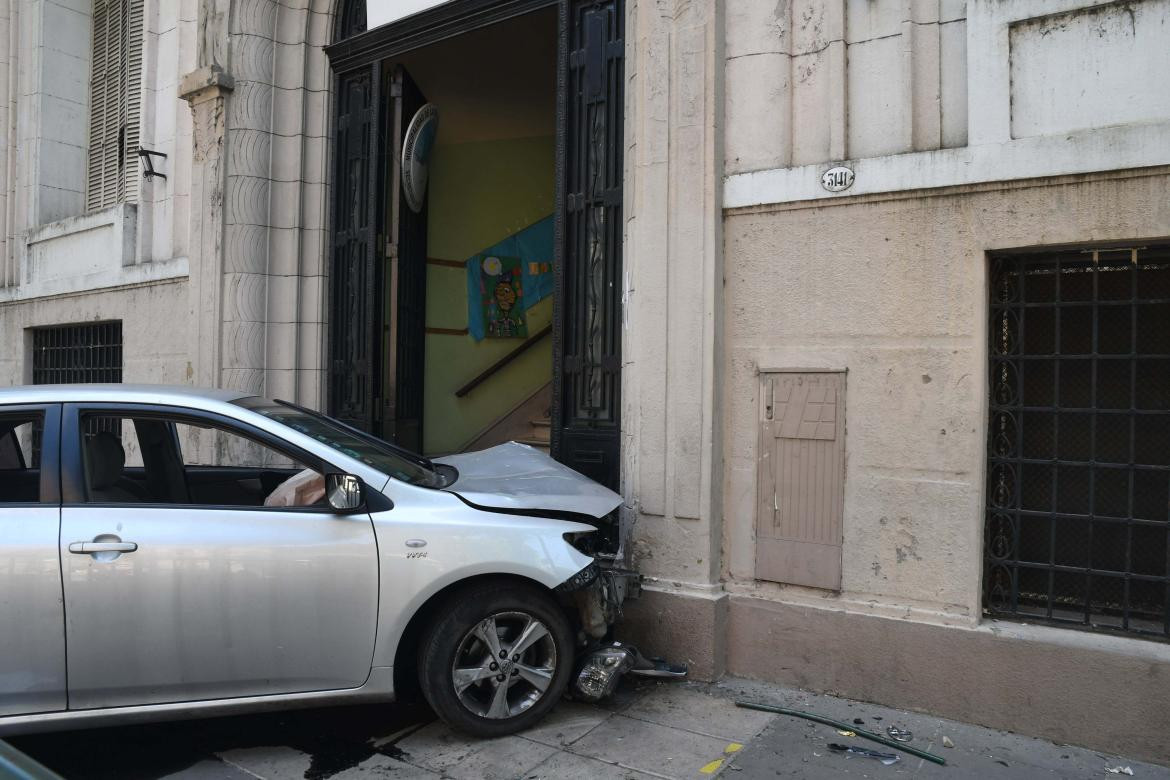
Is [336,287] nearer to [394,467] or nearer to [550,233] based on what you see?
[550,233]

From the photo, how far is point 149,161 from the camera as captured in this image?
887cm

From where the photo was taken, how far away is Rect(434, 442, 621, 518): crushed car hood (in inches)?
165

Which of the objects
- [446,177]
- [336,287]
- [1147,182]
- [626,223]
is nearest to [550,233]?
[446,177]

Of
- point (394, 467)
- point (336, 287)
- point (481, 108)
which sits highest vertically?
point (481, 108)

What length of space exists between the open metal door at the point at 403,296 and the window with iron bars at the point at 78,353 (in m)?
3.42

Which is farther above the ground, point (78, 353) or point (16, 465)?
point (78, 353)

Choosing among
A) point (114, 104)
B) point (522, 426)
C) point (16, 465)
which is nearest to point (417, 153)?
point (522, 426)

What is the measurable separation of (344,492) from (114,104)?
928 cm

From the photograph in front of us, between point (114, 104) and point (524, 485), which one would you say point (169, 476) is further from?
point (114, 104)

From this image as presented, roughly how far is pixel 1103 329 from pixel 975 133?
1217 mm

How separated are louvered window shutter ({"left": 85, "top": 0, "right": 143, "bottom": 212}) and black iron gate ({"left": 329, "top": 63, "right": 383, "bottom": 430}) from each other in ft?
10.2

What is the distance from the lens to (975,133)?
4.43 meters

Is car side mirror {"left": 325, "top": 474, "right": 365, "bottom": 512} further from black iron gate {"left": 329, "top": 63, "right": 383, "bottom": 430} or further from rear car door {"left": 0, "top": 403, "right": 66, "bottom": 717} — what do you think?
black iron gate {"left": 329, "top": 63, "right": 383, "bottom": 430}

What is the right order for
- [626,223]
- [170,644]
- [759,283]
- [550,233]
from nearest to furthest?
[170,644]
[759,283]
[626,223]
[550,233]
